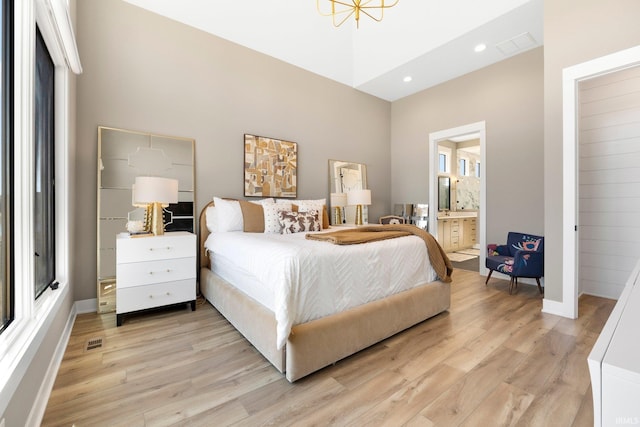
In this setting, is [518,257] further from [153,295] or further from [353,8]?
[153,295]

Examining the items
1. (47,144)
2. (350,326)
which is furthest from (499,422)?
(47,144)

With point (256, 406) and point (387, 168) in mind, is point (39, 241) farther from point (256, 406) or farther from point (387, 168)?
point (387, 168)

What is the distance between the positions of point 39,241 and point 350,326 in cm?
210

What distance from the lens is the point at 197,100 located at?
3.26 metres

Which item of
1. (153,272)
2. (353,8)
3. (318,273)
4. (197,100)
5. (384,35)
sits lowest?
(153,272)

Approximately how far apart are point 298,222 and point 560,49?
9.97 ft

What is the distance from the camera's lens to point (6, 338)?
116 centimetres

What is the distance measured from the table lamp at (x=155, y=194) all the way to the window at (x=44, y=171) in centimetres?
56

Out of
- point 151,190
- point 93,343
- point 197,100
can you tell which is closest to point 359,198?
point 197,100

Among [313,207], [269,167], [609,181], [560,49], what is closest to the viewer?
[560,49]

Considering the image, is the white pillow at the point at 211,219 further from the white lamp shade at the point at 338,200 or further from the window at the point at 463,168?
the window at the point at 463,168

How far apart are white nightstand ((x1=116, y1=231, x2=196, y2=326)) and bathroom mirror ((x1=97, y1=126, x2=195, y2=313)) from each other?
36 centimetres

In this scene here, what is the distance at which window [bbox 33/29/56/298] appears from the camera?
5.81 ft

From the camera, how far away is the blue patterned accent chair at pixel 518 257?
122 inches
